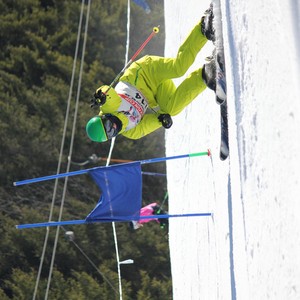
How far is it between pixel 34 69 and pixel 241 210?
34.0 feet

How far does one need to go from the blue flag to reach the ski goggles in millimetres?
223

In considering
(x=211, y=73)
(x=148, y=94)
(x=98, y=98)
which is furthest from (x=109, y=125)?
(x=211, y=73)

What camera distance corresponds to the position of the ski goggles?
141 inches

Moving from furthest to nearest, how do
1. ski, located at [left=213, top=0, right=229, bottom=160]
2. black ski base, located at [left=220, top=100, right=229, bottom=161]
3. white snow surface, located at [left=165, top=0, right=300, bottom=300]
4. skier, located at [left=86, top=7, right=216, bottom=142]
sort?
skier, located at [left=86, top=7, right=216, bottom=142]
black ski base, located at [left=220, top=100, right=229, bottom=161]
ski, located at [left=213, top=0, right=229, bottom=160]
white snow surface, located at [left=165, top=0, right=300, bottom=300]

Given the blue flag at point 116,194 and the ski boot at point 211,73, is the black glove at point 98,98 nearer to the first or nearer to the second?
the blue flag at point 116,194

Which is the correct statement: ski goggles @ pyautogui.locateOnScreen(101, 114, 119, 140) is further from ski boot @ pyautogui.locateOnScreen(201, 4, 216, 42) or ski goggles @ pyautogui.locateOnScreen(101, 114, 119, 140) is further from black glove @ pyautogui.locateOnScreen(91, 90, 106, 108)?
ski boot @ pyautogui.locateOnScreen(201, 4, 216, 42)

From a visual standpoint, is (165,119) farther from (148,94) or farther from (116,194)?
(116,194)

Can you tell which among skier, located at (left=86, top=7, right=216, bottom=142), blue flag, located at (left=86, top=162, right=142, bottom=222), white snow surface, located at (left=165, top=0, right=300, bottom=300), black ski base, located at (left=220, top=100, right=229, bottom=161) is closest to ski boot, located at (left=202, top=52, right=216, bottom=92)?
skier, located at (left=86, top=7, right=216, bottom=142)

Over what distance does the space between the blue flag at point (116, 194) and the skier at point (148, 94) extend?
22 centimetres

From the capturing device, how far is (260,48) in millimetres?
2109

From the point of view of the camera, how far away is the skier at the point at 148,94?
342 cm

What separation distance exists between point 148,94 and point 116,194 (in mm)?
712

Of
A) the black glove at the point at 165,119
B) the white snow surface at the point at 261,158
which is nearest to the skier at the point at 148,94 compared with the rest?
the black glove at the point at 165,119

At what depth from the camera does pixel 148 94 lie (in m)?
3.83
